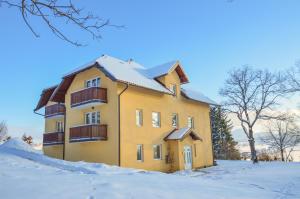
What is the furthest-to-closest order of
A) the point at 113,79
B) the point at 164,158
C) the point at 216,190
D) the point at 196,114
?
the point at 196,114 < the point at 164,158 < the point at 113,79 < the point at 216,190

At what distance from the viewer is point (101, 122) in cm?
2102

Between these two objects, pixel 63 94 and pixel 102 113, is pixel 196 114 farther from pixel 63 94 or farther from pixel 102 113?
pixel 63 94

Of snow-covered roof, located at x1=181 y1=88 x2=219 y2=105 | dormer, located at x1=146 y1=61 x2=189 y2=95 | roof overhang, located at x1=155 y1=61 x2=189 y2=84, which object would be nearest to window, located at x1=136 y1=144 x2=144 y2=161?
dormer, located at x1=146 y1=61 x2=189 y2=95

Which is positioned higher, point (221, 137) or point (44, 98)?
point (44, 98)

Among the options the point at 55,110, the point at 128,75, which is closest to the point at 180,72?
the point at 128,75

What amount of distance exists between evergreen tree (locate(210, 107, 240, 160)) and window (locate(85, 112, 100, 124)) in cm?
2952

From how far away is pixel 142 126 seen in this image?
70.2 feet

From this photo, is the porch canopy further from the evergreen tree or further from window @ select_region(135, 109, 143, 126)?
the evergreen tree

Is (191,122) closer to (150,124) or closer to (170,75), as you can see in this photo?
(170,75)

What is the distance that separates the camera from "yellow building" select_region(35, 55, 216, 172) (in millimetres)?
20031

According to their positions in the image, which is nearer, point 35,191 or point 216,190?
point 35,191

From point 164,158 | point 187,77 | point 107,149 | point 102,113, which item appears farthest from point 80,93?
point 187,77

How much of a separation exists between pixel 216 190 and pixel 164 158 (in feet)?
44.3

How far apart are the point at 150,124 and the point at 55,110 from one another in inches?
379
